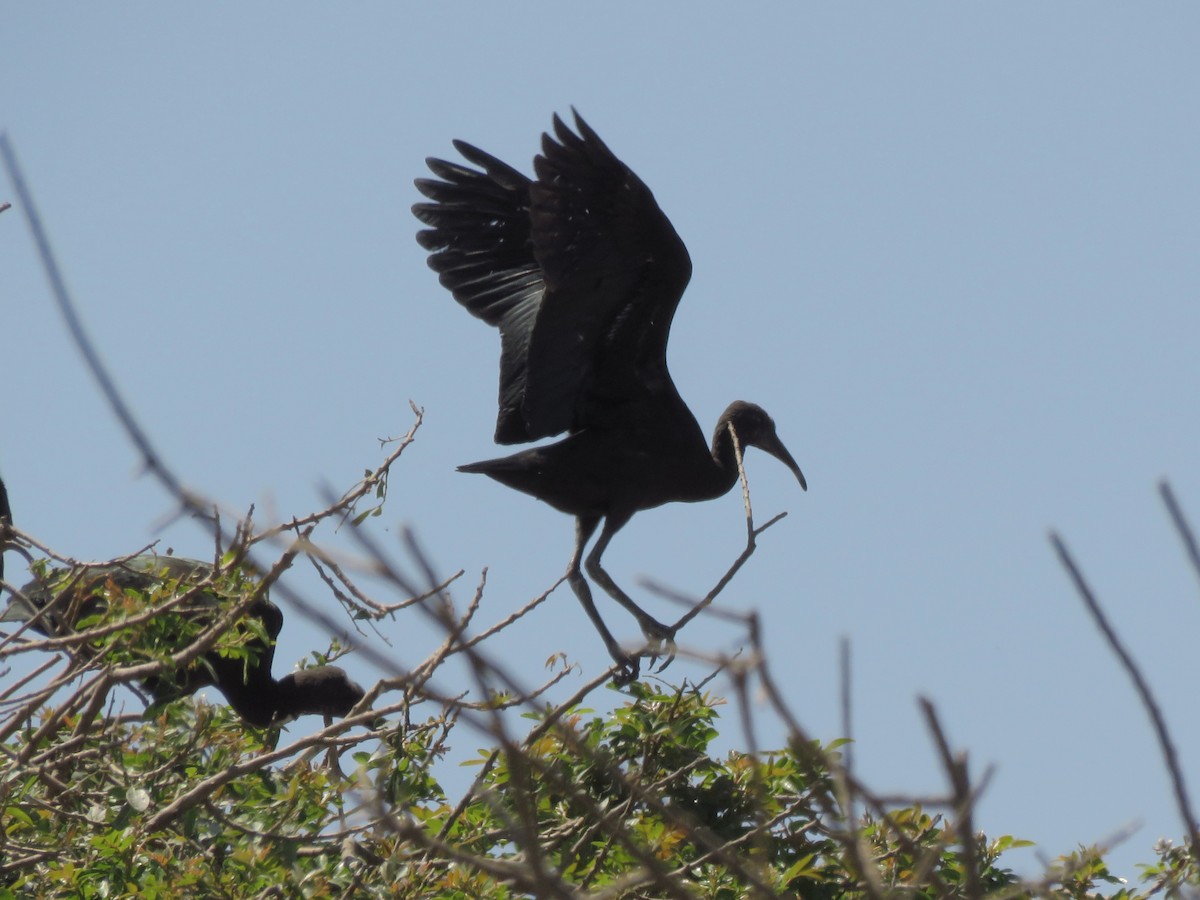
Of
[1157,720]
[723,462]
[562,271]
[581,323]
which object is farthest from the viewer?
[723,462]

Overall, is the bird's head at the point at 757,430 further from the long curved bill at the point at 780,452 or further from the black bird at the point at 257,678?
the black bird at the point at 257,678

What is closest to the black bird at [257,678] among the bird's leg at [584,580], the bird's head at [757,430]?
the bird's leg at [584,580]

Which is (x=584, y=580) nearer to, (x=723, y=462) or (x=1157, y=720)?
(x=723, y=462)

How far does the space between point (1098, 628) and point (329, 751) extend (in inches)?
164

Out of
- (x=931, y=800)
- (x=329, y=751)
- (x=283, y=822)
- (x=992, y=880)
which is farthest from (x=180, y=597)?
(x=931, y=800)

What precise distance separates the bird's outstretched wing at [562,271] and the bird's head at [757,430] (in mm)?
881

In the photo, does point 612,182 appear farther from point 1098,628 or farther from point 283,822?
point 1098,628

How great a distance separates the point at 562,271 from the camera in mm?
5859

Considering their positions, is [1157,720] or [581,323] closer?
[1157,720]

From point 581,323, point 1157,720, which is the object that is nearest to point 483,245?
point 581,323

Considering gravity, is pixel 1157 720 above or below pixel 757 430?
below

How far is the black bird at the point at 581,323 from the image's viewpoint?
Result: 5.79 meters

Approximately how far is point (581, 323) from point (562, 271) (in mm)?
337

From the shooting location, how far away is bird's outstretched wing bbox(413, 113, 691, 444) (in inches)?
226
